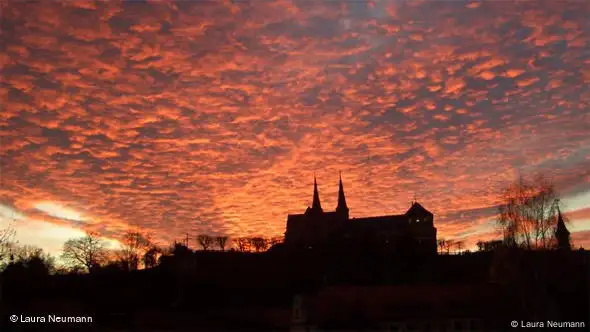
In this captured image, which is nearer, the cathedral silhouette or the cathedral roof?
the cathedral silhouette

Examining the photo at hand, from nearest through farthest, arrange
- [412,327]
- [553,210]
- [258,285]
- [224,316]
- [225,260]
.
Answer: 1. [553,210]
2. [412,327]
3. [224,316]
4. [258,285]
5. [225,260]

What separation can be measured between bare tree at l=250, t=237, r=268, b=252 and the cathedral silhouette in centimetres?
436

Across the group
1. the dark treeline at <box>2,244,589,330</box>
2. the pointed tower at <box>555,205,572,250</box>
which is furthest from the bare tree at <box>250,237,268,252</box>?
the pointed tower at <box>555,205,572,250</box>

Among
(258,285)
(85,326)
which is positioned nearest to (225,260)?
(258,285)

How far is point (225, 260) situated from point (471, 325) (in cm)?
4911

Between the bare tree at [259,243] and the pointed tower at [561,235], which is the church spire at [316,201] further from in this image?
the pointed tower at [561,235]

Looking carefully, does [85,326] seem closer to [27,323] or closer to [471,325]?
[27,323]

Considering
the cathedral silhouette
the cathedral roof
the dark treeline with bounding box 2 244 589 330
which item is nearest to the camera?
the dark treeline with bounding box 2 244 589 330

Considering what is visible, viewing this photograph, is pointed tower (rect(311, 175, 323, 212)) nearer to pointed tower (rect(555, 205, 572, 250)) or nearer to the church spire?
the church spire

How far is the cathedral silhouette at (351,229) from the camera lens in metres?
104

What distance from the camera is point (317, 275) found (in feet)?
285

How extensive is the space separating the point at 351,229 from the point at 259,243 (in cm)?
1748

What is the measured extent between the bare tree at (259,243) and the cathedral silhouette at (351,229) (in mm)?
4364

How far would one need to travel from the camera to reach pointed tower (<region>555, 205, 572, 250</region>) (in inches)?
2100
